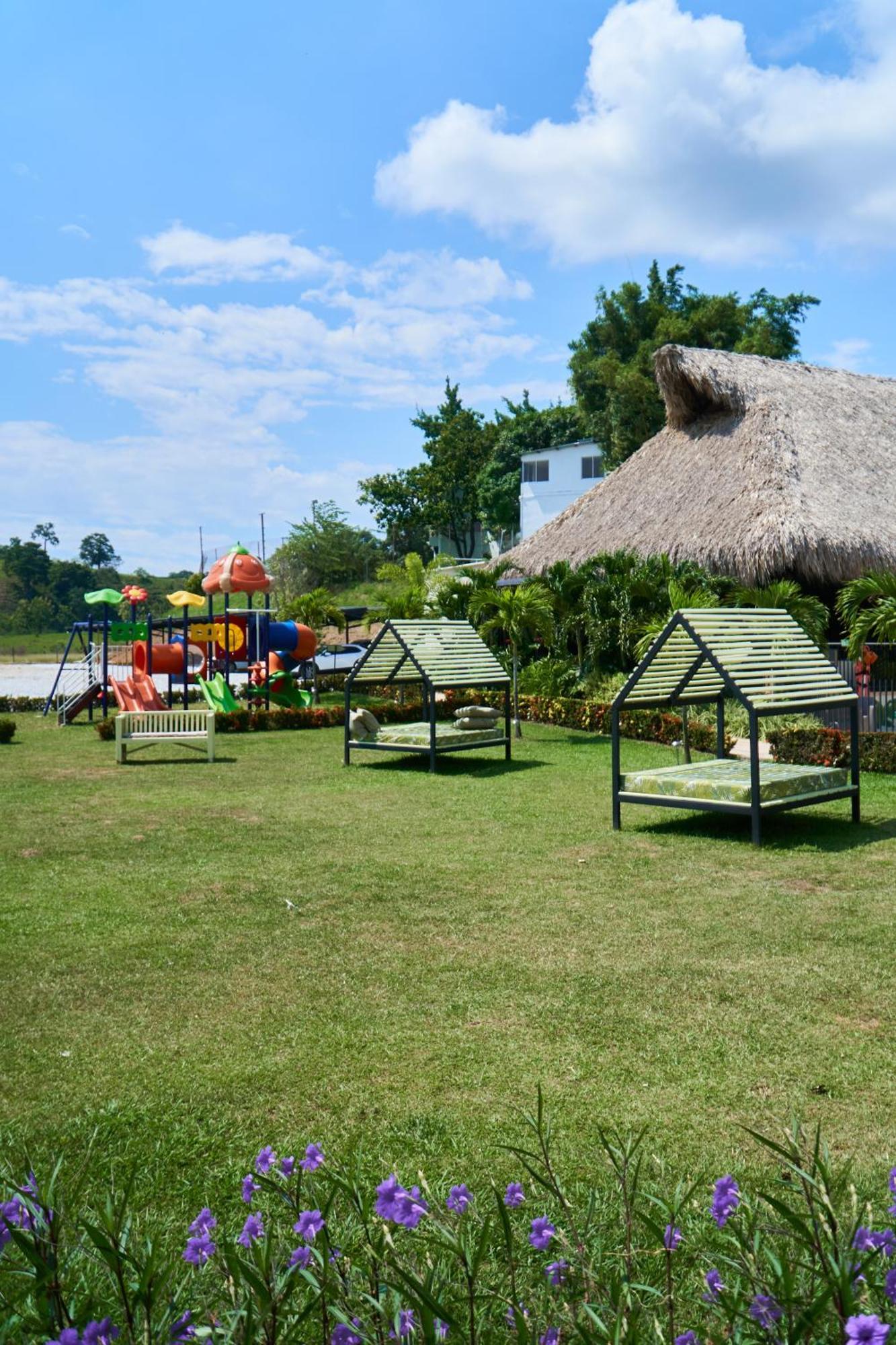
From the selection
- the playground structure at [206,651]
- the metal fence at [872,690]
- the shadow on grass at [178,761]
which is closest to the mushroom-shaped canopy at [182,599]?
the playground structure at [206,651]

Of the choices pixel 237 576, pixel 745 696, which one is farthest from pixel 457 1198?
pixel 237 576

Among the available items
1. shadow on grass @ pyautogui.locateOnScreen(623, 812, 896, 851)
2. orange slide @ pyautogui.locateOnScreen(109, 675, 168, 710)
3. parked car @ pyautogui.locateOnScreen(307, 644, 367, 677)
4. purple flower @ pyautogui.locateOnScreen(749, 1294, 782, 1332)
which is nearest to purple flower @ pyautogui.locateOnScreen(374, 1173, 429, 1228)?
purple flower @ pyautogui.locateOnScreen(749, 1294, 782, 1332)

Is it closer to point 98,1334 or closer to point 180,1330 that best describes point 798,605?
point 180,1330

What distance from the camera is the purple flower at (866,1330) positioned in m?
1.29

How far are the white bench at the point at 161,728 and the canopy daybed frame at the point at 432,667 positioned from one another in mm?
2187

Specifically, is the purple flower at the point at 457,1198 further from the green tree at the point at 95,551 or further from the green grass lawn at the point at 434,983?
the green tree at the point at 95,551

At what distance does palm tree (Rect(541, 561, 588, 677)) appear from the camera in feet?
64.2

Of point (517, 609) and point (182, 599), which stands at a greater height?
point (182, 599)

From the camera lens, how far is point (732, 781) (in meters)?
8.89

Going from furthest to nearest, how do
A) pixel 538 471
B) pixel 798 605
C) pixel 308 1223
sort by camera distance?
pixel 538 471 → pixel 798 605 → pixel 308 1223

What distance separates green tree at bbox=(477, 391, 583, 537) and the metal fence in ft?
123

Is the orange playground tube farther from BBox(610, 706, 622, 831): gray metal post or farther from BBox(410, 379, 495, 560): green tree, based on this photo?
BBox(410, 379, 495, 560): green tree

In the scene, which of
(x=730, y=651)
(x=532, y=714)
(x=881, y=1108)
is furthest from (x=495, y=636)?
(x=881, y=1108)

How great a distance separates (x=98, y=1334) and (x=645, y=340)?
43.3m
